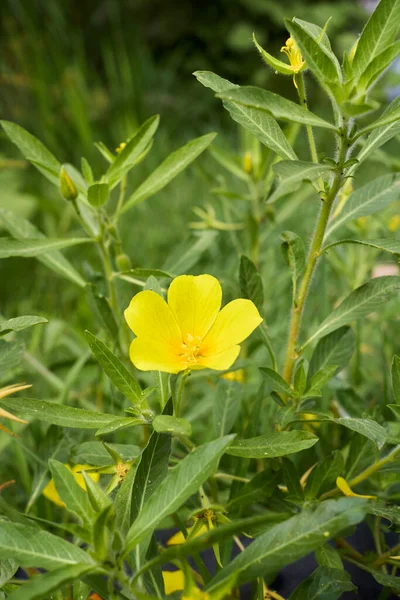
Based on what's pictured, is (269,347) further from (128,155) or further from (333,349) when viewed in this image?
(128,155)

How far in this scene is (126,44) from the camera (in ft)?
12.4

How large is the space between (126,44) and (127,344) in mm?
3382

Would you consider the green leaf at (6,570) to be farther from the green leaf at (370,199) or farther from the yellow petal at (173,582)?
the green leaf at (370,199)

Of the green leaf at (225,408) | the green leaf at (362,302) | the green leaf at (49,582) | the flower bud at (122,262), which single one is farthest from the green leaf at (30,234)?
the green leaf at (49,582)

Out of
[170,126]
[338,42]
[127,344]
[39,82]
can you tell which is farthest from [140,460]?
[338,42]

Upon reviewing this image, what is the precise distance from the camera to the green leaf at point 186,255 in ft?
2.99

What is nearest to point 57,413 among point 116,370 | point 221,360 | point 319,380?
point 116,370

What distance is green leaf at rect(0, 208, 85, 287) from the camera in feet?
2.85

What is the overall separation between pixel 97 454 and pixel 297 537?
0.27m

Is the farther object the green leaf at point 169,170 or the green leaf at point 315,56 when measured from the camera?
the green leaf at point 169,170

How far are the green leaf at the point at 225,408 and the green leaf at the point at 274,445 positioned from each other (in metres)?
0.12

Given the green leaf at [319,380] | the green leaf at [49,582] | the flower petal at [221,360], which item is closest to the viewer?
the green leaf at [49,582]

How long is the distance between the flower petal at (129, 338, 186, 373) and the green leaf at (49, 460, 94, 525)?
11 centimetres

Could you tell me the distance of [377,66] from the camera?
21.8 inches
